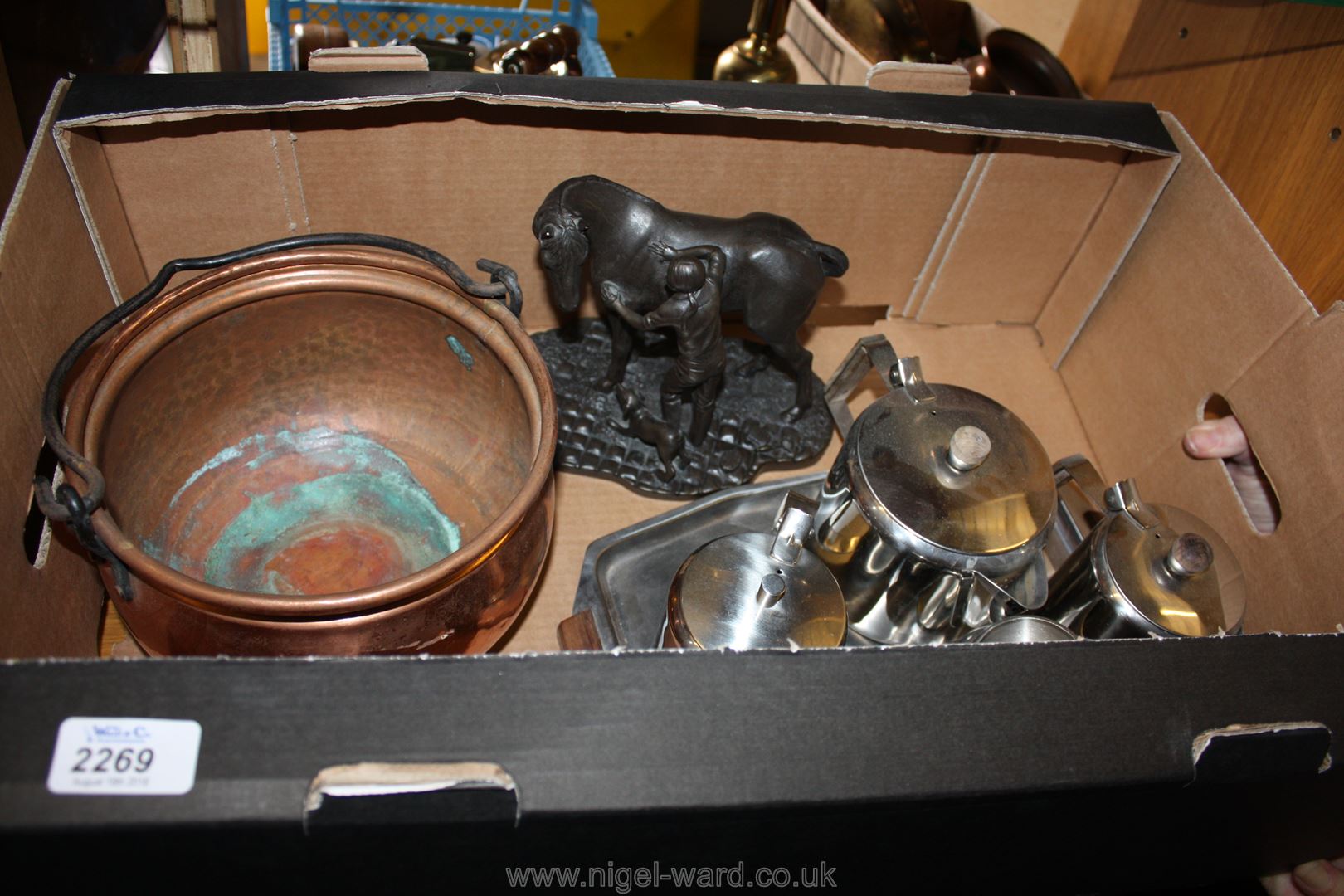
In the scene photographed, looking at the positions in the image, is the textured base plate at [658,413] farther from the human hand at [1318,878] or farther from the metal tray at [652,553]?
the human hand at [1318,878]

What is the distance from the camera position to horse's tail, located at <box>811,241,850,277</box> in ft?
2.56

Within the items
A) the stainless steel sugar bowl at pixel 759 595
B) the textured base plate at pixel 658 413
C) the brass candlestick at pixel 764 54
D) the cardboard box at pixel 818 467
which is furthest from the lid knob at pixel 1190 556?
the brass candlestick at pixel 764 54

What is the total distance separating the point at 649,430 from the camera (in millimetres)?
839

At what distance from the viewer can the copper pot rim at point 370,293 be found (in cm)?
52

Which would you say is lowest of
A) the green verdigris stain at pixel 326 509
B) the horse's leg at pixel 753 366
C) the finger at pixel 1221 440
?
the green verdigris stain at pixel 326 509

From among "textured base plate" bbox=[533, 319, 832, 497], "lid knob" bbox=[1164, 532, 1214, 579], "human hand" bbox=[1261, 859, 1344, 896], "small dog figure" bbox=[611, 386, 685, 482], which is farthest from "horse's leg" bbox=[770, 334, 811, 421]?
"human hand" bbox=[1261, 859, 1344, 896]

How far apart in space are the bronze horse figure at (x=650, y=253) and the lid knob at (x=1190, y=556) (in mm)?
325

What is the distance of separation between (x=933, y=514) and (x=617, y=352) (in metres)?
0.33

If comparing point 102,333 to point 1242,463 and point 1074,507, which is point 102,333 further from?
point 1242,463

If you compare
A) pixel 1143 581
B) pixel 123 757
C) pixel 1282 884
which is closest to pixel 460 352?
pixel 123 757

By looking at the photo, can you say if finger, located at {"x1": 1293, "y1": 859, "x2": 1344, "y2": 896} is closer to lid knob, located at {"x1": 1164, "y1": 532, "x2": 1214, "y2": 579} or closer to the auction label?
lid knob, located at {"x1": 1164, "y1": 532, "x2": 1214, "y2": 579}

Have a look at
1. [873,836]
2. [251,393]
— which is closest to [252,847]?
[873,836]

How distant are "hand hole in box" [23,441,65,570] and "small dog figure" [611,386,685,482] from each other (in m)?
0.43

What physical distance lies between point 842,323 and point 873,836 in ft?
2.06
